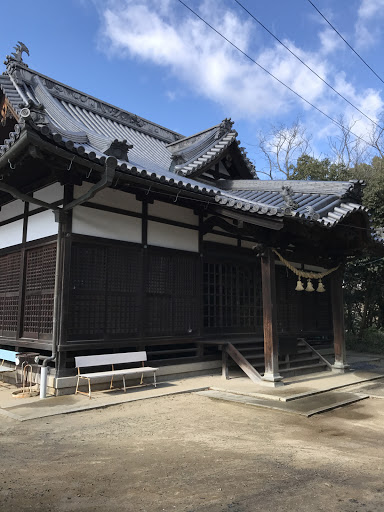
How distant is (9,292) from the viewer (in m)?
9.85

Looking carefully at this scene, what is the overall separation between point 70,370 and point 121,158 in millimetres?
4385

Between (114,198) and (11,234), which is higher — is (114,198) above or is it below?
above

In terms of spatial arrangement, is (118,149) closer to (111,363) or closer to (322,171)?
(111,363)

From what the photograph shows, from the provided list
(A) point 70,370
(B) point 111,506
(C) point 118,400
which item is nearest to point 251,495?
(B) point 111,506

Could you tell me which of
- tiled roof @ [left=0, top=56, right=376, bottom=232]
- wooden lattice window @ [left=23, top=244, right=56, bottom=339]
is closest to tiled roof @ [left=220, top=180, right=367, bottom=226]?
tiled roof @ [left=0, top=56, right=376, bottom=232]

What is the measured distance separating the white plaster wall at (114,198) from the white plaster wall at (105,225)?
0.71 feet

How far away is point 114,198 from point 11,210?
3236mm

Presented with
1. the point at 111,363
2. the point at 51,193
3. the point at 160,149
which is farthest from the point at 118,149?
the point at 160,149

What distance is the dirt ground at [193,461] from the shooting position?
337cm

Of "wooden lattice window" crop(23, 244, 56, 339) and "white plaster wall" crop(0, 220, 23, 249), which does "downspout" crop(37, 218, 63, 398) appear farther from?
"white plaster wall" crop(0, 220, 23, 249)

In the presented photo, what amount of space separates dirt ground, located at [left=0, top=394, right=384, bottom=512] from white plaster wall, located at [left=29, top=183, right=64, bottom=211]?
4314mm

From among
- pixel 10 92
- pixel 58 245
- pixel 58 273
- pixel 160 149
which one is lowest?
pixel 58 273

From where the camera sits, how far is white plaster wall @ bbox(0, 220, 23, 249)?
31.8 ft

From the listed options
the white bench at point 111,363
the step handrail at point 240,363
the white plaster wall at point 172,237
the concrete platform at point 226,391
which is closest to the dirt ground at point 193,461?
the concrete platform at point 226,391
